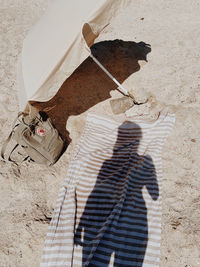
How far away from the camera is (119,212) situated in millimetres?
2658

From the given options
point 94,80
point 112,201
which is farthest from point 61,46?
point 94,80

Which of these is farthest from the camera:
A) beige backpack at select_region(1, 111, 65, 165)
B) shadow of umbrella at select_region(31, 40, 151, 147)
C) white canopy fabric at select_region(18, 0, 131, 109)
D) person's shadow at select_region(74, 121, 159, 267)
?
shadow of umbrella at select_region(31, 40, 151, 147)

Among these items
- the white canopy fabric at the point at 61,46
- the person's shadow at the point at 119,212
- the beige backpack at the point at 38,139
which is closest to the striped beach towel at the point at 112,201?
the person's shadow at the point at 119,212

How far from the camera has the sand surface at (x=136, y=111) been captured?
2658 mm

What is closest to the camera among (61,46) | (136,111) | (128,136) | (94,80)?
(61,46)

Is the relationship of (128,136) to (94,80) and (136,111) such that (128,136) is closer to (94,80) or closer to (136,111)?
(136,111)

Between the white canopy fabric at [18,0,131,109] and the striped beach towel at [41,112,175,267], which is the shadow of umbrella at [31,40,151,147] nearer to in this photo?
the striped beach towel at [41,112,175,267]

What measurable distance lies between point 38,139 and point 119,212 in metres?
1.64

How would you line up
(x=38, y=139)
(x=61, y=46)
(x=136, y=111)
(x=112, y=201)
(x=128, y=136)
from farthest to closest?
(x=136, y=111) < (x=128, y=136) < (x=38, y=139) < (x=112, y=201) < (x=61, y=46)

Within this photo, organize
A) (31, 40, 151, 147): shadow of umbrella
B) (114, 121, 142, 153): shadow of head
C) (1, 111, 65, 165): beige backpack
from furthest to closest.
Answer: (31, 40, 151, 147): shadow of umbrella < (114, 121, 142, 153): shadow of head < (1, 111, 65, 165): beige backpack

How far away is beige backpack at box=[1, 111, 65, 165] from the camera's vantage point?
314 cm

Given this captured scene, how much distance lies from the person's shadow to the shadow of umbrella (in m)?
1.20

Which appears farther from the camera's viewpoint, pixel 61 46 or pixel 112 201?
pixel 112 201

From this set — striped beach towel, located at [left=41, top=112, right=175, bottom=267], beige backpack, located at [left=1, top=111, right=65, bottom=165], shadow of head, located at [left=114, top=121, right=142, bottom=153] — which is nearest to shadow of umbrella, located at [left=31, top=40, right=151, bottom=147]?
beige backpack, located at [left=1, top=111, right=65, bottom=165]
